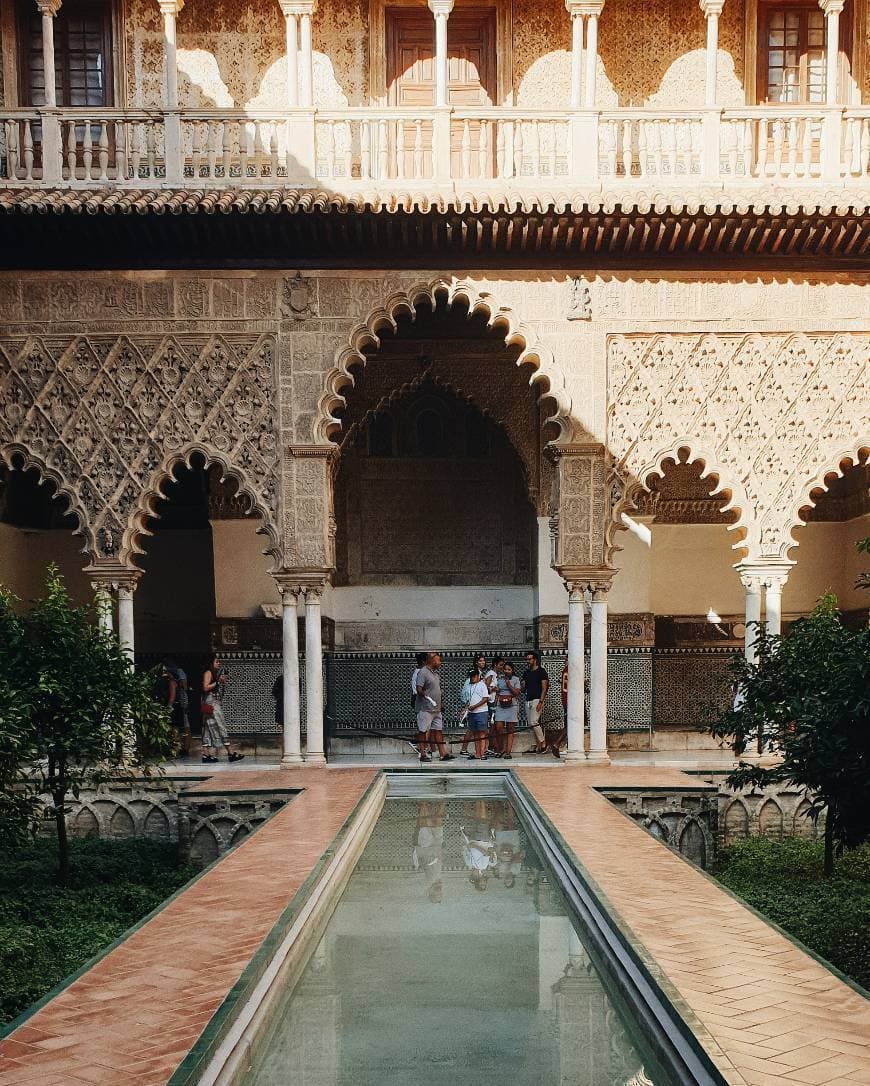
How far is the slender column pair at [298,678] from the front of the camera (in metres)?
11.2

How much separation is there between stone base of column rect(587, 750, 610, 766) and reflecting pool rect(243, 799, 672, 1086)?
4225 mm

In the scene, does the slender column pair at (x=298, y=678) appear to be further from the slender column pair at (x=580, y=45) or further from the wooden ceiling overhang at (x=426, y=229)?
the slender column pair at (x=580, y=45)

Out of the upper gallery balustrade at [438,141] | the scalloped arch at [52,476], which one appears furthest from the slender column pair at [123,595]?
the upper gallery balustrade at [438,141]

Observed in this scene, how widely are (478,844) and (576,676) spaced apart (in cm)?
370

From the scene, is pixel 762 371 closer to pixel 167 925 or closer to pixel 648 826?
pixel 648 826

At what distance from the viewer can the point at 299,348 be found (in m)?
11.1

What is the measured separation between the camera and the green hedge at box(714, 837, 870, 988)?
239 inches

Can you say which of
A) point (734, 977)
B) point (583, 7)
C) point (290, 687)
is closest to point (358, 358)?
point (290, 687)

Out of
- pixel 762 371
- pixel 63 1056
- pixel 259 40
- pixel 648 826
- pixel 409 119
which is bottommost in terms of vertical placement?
pixel 648 826

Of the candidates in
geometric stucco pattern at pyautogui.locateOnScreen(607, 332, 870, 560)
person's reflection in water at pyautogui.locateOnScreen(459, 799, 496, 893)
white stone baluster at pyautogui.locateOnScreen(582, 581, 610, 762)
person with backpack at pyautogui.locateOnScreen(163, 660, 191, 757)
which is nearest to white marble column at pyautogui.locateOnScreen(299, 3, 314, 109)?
geometric stucco pattern at pyautogui.locateOnScreen(607, 332, 870, 560)

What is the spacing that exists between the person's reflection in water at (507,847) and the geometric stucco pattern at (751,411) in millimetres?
3659

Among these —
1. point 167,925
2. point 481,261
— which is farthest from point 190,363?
point 167,925

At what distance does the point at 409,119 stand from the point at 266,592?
5.77 meters

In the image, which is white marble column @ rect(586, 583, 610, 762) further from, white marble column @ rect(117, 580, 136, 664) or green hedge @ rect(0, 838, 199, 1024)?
white marble column @ rect(117, 580, 136, 664)
